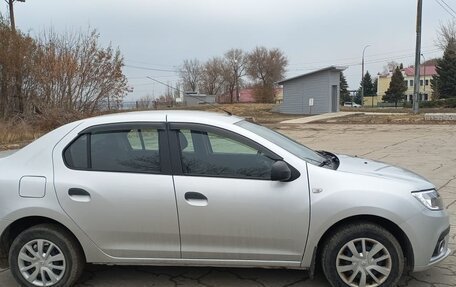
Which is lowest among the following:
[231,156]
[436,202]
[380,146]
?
[380,146]

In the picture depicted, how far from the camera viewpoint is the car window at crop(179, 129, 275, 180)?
154 inches

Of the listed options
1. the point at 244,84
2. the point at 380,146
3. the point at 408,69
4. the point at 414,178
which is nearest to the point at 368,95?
the point at 408,69

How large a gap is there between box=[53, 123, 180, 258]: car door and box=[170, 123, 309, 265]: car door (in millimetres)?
133

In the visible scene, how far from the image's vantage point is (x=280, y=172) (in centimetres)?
375

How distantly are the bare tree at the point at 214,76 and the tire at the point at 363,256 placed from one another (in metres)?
86.7

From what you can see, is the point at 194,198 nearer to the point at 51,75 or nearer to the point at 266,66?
the point at 51,75

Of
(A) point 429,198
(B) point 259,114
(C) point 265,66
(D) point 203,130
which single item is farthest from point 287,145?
(C) point 265,66

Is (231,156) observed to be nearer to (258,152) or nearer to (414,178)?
(258,152)

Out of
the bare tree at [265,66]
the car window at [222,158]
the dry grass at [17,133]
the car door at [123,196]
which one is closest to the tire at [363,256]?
the car window at [222,158]

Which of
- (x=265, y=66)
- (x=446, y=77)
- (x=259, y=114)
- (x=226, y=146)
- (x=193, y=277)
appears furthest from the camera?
(x=265, y=66)

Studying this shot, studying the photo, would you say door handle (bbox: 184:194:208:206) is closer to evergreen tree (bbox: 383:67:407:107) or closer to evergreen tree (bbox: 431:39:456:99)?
evergreen tree (bbox: 431:39:456:99)

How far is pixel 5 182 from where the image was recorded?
4.03 m

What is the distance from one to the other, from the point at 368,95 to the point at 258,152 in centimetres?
10883

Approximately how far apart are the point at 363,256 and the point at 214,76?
88.2 metres
